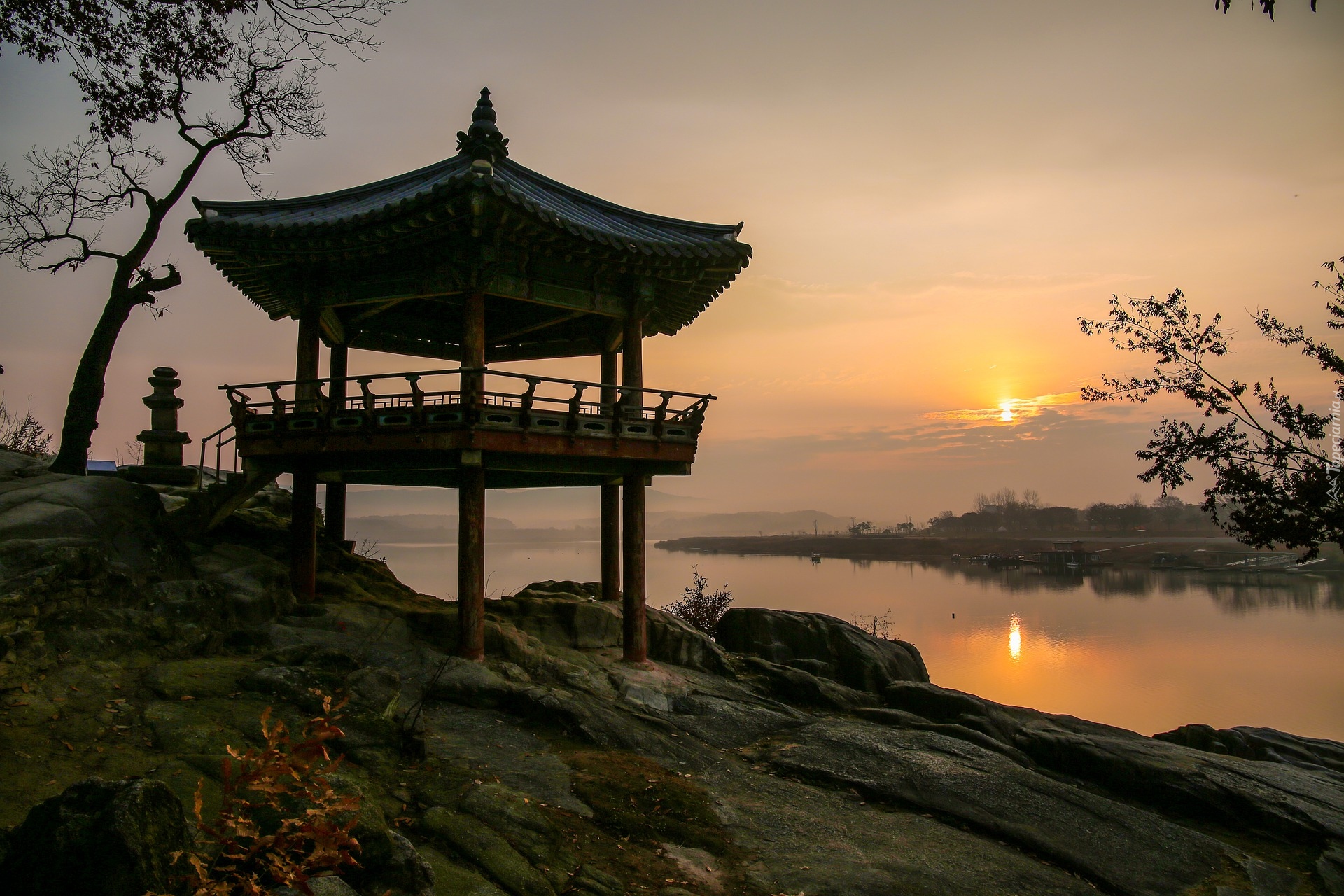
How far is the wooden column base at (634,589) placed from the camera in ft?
52.5

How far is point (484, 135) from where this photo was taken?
16.7 meters

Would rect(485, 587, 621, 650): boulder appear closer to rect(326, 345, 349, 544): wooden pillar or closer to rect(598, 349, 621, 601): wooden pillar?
rect(598, 349, 621, 601): wooden pillar

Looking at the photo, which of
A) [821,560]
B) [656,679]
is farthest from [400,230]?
[821,560]

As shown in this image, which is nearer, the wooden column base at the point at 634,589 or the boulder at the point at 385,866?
the boulder at the point at 385,866

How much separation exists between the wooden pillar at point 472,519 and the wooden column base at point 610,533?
5.31 meters

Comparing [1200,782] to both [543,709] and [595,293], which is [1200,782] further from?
[595,293]

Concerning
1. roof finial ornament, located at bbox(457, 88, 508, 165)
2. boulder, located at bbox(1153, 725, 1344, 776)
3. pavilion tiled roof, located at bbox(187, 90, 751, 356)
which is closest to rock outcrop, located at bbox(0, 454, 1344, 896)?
boulder, located at bbox(1153, 725, 1344, 776)

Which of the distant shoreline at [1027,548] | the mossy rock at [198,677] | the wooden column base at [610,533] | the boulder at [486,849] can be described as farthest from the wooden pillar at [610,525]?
the distant shoreline at [1027,548]

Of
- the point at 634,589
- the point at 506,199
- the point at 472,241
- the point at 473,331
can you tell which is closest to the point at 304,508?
the point at 473,331

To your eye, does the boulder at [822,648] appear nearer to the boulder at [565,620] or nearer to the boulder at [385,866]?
the boulder at [565,620]

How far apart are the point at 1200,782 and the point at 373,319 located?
2051cm

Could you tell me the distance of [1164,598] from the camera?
73.4 metres

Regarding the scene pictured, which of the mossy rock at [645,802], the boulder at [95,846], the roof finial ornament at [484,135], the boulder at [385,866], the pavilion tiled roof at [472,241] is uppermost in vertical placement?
the roof finial ornament at [484,135]

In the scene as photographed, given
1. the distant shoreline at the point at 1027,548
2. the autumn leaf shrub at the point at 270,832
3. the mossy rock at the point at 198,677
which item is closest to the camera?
the autumn leaf shrub at the point at 270,832
